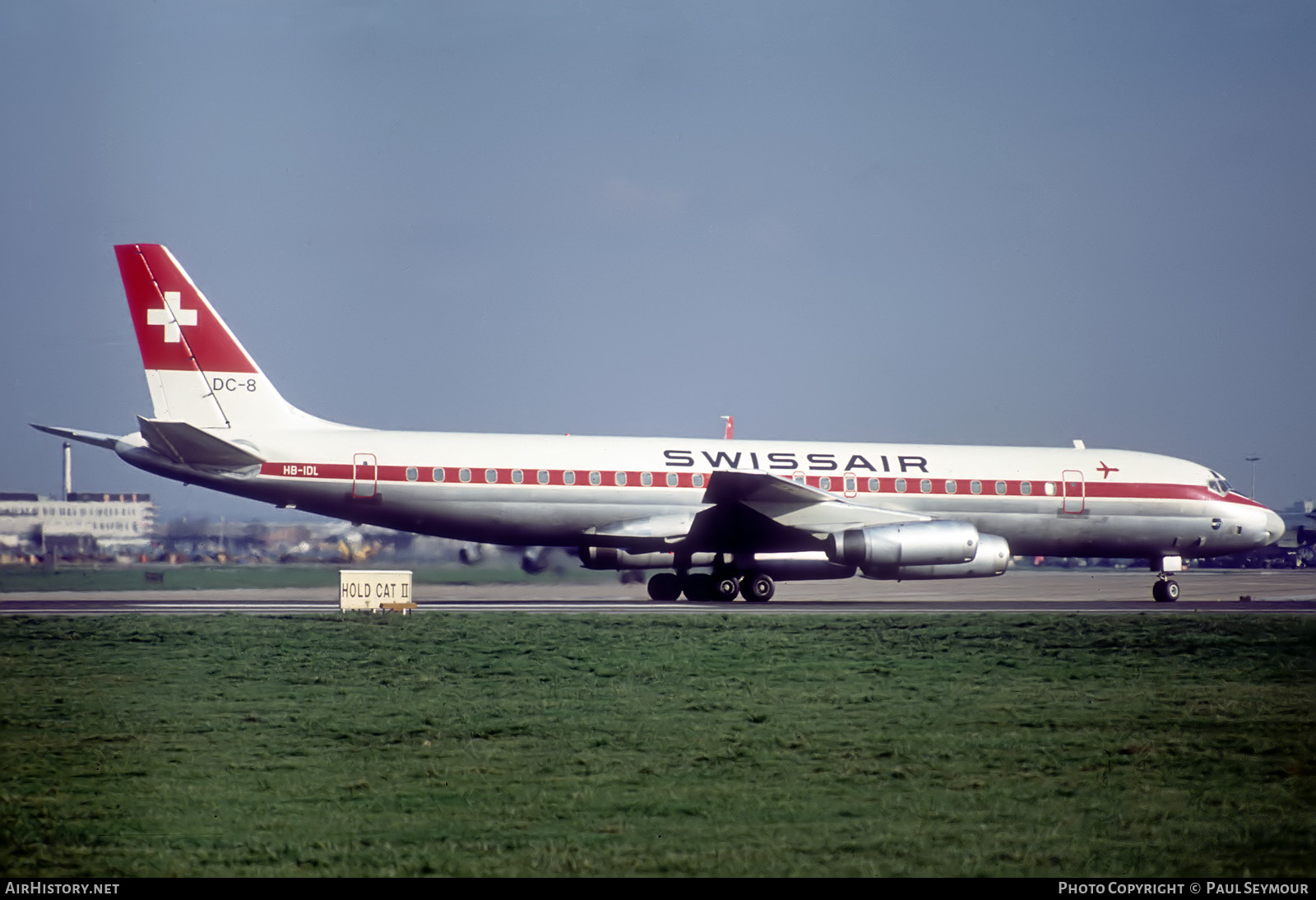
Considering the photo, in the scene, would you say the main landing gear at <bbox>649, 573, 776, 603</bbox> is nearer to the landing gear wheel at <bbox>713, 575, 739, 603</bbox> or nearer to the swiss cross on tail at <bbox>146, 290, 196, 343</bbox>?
the landing gear wheel at <bbox>713, 575, 739, 603</bbox>

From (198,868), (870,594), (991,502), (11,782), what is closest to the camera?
(198,868)

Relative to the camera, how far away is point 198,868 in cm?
644

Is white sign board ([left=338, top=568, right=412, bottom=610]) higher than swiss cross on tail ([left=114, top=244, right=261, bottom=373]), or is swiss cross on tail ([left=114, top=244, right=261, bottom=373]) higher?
swiss cross on tail ([left=114, top=244, right=261, bottom=373])

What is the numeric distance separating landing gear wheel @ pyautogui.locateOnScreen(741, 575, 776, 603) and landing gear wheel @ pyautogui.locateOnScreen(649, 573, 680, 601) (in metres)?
1.47

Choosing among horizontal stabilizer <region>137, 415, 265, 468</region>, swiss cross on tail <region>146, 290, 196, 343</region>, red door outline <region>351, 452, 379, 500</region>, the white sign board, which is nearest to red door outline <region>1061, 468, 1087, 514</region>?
the white sign board

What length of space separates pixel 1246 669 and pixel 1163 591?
1506 cm

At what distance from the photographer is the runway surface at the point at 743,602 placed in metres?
24.2

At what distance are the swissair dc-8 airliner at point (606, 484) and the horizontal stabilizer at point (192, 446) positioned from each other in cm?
4

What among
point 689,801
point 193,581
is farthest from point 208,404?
point 689,801

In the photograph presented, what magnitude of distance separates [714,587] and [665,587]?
110 cm

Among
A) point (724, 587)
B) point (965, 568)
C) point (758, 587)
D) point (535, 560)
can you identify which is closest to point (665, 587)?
point (724, 587)

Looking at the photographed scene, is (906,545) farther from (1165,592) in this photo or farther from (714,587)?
(1165,592)

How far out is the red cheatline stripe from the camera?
25500 millimetres
